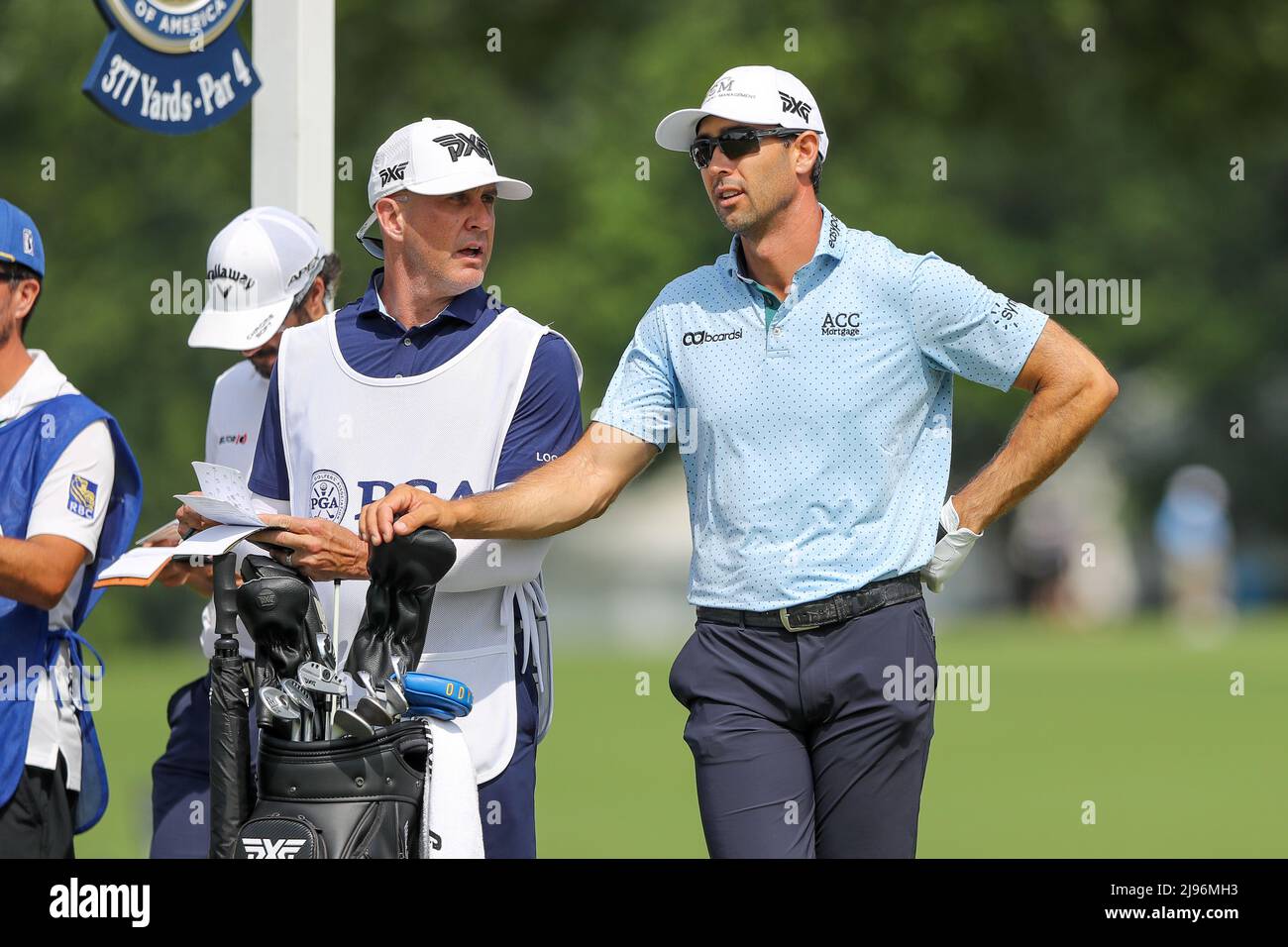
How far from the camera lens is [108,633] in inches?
1179

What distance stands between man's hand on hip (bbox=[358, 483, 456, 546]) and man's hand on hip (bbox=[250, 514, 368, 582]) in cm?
5

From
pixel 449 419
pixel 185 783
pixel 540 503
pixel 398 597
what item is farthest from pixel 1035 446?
pixel 185 783

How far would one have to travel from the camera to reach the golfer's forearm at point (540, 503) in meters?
4.77

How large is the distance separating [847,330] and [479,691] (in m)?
1.28

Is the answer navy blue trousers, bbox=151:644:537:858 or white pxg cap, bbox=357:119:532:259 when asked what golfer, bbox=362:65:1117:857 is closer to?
white pxg cap, bbox=357:119:532:259

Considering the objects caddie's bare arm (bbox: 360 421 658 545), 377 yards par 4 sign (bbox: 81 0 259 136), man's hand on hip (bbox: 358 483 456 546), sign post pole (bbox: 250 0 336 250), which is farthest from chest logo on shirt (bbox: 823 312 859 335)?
377 yards par 4 sign (bbox: 81 0 259 136)

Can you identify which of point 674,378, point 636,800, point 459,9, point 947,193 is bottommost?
point 636,800

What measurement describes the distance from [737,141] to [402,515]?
54.1 inches

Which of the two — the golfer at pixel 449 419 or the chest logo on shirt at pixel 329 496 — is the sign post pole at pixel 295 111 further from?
the chest logo on shirt at pixel 329 496

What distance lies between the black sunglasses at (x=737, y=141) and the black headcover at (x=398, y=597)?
4.52ft

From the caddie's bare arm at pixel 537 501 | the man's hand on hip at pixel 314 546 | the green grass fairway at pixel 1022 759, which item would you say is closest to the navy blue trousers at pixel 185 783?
the caddie's bare arm at pixel 537 501
